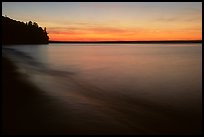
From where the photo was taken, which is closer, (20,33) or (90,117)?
(90,117)

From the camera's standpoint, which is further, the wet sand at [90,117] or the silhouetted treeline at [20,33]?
the silhouetted treeline at [20,33]

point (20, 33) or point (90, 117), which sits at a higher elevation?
point (20, 33)

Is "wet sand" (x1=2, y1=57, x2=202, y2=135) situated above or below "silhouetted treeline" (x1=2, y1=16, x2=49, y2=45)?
below

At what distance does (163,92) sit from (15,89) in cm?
751

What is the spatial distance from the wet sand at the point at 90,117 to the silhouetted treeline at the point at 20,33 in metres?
102

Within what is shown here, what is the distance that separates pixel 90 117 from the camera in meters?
7.63

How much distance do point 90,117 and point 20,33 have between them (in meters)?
118

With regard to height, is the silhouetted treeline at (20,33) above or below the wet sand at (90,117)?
above

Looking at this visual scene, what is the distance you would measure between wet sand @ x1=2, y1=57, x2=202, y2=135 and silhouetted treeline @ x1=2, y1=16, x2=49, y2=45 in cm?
10150

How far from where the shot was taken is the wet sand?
256 inches

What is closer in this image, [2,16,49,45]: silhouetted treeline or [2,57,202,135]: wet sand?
[2,57,202,135]: wet sand

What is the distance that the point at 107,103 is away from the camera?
10.4 metres

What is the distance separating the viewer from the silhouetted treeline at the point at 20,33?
10700cm

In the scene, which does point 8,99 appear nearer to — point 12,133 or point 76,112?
point 76,112
